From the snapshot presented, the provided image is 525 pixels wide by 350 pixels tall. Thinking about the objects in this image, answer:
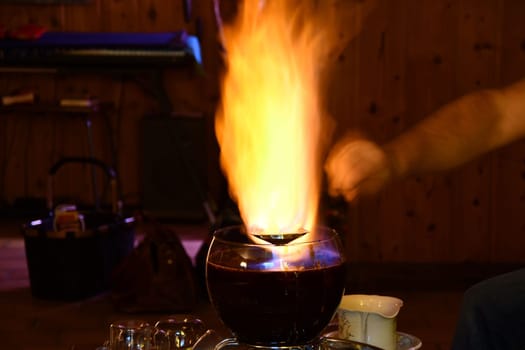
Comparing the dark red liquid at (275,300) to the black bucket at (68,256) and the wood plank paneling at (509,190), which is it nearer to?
the black bucket at (68,256)

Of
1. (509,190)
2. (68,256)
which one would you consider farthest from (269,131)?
(509,190)

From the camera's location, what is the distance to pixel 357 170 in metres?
1.17

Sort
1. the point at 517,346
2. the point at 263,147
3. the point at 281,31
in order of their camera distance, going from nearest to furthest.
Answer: the point at 263,147
the point at 281,31
the point at 517,346

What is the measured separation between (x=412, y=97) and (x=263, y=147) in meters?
2.50

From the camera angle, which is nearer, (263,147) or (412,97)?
(263,147)

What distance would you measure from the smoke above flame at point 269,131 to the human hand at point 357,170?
0.28 feet

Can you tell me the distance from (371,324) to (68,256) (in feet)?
6.25

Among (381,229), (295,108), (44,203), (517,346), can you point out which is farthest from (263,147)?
(44,203)

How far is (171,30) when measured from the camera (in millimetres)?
4535

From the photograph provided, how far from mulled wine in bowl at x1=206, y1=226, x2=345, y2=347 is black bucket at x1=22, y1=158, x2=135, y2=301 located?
2034 millimetres

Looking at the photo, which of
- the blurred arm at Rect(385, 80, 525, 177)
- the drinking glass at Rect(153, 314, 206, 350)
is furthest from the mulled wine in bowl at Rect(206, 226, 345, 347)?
the blurred arm at Rect(385, 80, 525, 177)

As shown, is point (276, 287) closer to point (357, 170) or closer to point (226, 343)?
point (226, 343)

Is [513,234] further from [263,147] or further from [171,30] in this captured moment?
[263,147]

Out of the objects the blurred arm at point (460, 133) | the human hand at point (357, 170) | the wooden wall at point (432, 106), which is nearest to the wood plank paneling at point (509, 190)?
the wooden wall at point (432, 106)
